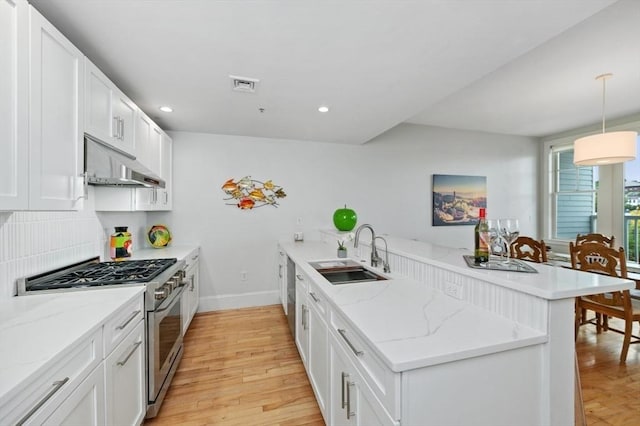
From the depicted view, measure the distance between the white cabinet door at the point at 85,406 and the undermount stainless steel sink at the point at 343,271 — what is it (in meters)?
1.37

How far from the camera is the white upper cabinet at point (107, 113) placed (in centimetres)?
164

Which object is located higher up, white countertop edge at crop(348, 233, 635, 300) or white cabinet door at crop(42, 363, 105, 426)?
white countertop edge at crop(348, 233, 635, 300)

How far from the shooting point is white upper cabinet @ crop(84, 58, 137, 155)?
1641 millimetres

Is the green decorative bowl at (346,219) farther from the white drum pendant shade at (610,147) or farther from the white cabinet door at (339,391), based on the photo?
the white drum pendant shade at (610,147)

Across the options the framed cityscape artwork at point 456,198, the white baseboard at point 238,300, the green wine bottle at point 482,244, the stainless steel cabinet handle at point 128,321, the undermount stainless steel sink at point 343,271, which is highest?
the framed cityscape artwork at point 456,198

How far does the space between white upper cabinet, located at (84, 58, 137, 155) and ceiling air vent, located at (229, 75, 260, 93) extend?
2.72 feet

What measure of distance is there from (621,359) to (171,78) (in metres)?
4.37

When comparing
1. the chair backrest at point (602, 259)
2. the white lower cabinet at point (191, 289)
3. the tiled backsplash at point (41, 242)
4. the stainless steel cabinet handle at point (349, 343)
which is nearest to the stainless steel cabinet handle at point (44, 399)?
the tiled backsplash at point (41, 242)

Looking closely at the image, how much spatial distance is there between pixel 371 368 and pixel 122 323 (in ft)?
4.16

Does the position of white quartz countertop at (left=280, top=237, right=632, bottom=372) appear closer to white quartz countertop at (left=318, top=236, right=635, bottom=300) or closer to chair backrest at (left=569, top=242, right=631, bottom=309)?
white quartz countertop at (left=318, top=236, right=635, bottom=300)

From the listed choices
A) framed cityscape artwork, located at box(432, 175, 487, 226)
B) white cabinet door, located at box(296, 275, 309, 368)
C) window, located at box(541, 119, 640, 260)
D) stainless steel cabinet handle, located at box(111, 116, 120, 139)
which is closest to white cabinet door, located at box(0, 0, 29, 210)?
stainless steel cabinet handle, located at box(111, 116, 120, 139)

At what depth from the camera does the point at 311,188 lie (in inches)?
159

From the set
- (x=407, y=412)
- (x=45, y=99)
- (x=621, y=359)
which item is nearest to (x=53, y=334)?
(x=45, y=99)

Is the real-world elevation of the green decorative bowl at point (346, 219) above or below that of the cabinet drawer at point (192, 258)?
above
